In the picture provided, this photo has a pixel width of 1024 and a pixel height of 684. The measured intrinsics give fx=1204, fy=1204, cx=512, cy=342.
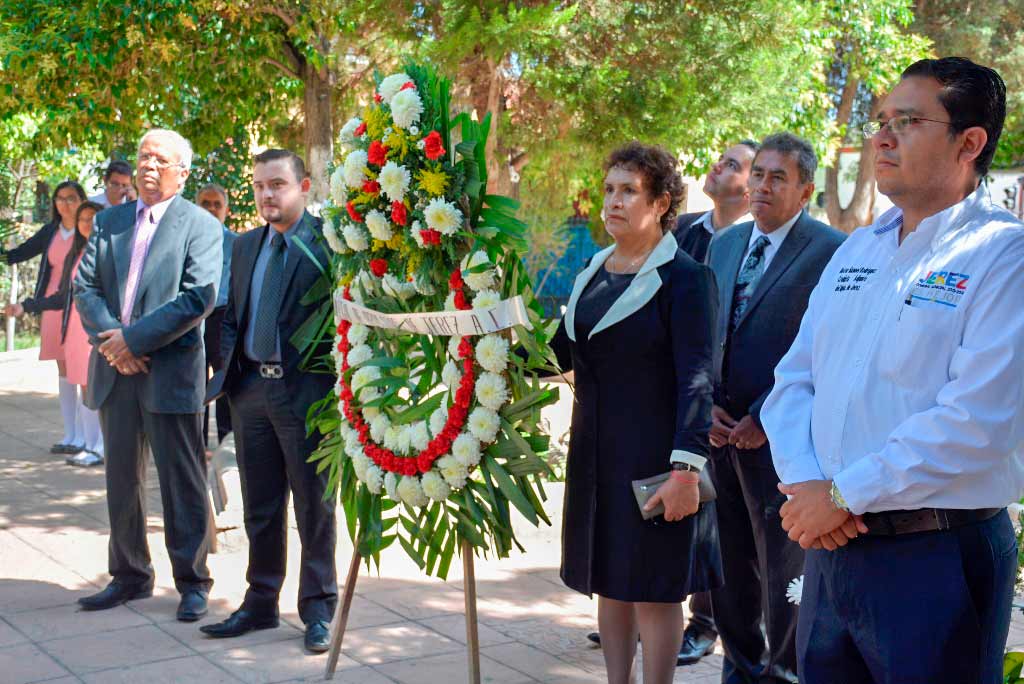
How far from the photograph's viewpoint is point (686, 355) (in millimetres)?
3986

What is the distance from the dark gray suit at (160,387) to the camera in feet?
18.6

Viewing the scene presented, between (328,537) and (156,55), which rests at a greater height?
(156,55)

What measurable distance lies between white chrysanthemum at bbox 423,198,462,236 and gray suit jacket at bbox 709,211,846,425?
3.39 ft

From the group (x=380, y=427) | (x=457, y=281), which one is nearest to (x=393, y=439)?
(x=380, y=427)

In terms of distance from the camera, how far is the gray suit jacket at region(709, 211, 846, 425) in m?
4.45

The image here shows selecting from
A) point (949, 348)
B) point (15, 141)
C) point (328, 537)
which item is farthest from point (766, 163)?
point (15, 141)

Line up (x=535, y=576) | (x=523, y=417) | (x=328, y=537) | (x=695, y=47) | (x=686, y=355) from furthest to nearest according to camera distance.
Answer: (x=695, y=47), (x=535, y=576), (x=328, y=537), (x=523, y=417), (x=686, y=355)

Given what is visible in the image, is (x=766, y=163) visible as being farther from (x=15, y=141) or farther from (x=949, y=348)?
(x=15, y=141)

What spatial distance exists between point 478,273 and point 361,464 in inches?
38.6

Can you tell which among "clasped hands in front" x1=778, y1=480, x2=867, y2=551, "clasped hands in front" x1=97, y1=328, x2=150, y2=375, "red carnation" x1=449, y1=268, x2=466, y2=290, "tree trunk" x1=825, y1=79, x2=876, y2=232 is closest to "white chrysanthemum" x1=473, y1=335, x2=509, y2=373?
"red carnation" x1=449, y1=268, x2=466, y2=290

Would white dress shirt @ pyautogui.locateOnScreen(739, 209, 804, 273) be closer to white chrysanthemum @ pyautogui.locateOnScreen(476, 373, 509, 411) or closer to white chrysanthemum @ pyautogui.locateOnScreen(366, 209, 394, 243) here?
white chrysanthemum @ pyautogui.locateOnScreen(476, 373, 509, 411)

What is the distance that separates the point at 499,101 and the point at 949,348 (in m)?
6.63

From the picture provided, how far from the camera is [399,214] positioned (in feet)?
14.5

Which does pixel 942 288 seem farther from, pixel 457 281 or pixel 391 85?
pixel 391 85
